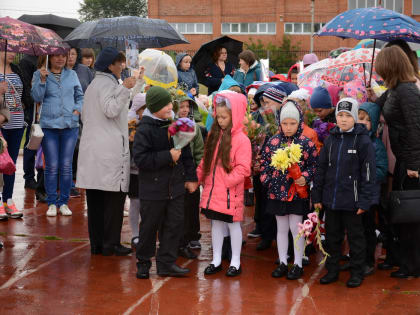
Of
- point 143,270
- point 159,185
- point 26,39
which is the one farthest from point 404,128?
point 26,39

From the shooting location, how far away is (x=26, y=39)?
23.2 ft

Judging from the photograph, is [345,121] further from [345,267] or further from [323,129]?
[345,267]

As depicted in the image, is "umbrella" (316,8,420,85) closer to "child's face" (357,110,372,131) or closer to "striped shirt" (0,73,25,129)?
"child's face" (357,110,372,131)

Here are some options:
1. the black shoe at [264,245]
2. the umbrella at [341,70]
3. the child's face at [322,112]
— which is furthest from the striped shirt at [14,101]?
the child's face at [322,112]

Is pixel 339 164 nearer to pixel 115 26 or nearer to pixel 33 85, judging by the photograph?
pixel 115 26

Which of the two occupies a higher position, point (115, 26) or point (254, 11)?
point (254, 11)

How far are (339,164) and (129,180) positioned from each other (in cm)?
244

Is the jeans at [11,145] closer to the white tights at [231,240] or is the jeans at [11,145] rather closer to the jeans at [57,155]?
the jeans at [57,155]

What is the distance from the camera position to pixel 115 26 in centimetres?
820

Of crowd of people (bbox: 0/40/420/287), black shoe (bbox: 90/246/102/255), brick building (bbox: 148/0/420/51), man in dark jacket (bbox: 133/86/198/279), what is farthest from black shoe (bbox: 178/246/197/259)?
brick building (bbox: 148/0/420/51)

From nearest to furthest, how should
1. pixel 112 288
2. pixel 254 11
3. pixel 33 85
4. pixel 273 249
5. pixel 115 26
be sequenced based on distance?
pixel 112 288 → pixel 273 249 → pixel 115 26 → pixel 33 85 → pixel 254 11

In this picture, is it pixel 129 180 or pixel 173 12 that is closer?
pixel 129 180

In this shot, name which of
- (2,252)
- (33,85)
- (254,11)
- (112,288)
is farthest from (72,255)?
(254,11)

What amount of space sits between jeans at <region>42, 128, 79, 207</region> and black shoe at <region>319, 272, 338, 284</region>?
14.9 ft
